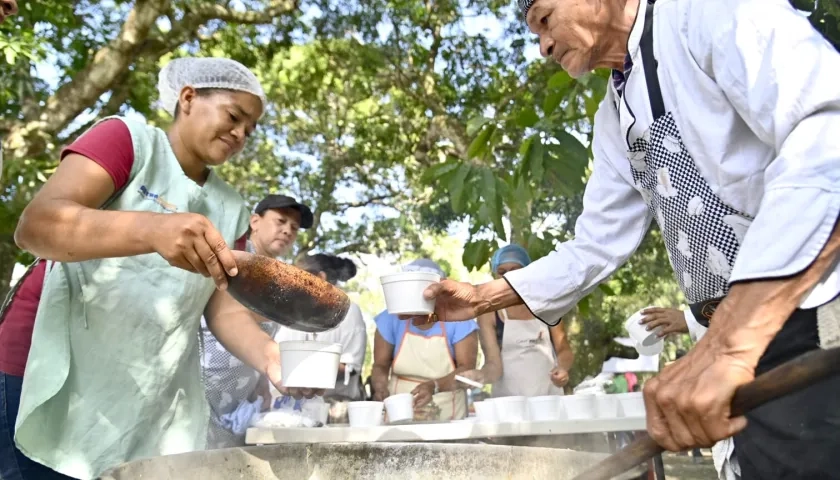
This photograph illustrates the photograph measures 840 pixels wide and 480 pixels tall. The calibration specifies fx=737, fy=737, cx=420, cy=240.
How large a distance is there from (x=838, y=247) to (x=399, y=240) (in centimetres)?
1507

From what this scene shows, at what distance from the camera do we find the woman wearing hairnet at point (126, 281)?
161cm

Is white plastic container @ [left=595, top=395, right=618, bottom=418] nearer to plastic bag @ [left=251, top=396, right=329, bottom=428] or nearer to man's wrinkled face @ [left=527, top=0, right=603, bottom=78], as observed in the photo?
plastic bag @ [left=251, top=396, right=329, bottom=428]

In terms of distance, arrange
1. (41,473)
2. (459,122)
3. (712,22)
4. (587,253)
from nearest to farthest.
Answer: (712,22)
(41,473)
(587,253)
(459,122)

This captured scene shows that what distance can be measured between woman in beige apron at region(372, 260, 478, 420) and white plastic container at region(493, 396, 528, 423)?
94 cm

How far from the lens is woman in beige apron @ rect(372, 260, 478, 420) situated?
460cm

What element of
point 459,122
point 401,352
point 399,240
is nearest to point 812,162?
point 401,352

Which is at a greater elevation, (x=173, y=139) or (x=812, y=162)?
(x=173, y=139)

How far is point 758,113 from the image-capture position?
3.84 feet

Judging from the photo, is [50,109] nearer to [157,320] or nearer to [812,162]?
[157,320]

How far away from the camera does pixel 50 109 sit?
6.83m

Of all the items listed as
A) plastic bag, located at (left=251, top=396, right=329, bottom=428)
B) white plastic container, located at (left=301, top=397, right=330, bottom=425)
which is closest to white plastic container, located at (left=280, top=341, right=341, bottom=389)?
plastic bag, located at (left=251, top=396, right=329, bottom=428)

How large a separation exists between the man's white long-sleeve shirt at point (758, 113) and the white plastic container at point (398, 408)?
7.71ft

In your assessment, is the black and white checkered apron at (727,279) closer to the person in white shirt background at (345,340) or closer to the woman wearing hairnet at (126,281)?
the woman wearing hairnet at (126,281)

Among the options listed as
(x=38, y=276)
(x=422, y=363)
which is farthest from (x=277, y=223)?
(x=38, y=276)
